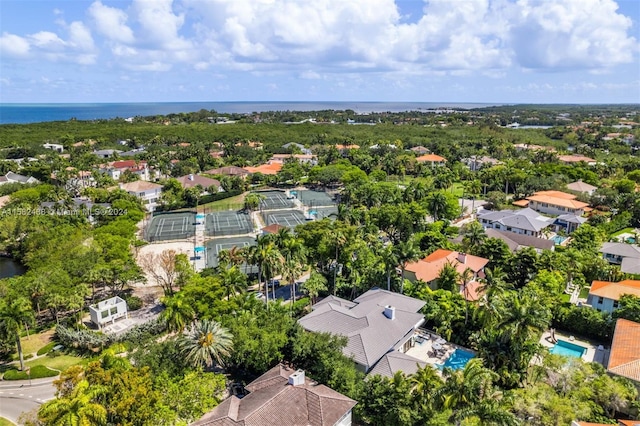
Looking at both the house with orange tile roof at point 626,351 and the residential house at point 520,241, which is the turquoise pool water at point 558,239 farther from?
the house with orange tile roof at point 626,351

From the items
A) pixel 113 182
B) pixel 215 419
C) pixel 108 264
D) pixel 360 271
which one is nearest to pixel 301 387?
pixel 215 419

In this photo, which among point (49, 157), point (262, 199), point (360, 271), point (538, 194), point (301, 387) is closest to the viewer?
point (301, 387)

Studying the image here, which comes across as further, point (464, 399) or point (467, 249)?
point (467, 249)

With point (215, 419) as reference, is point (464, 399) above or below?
above

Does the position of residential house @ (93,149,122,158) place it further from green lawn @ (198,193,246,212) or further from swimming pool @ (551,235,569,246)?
swimming pool @ (551,235,569,246)

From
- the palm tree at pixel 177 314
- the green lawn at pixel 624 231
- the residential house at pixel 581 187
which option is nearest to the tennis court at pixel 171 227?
the palm tree at pixel 177 314

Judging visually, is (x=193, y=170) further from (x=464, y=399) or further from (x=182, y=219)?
(x=464, y=399)
